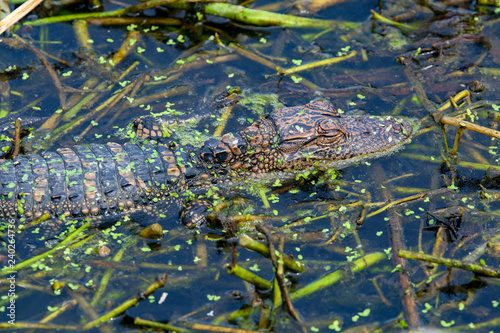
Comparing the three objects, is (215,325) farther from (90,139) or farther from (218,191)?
(90,139)

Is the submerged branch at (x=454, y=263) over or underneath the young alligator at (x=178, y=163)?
underneath

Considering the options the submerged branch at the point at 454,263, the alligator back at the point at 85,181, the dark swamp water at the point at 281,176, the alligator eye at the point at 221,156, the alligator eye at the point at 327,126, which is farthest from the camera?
the alligator eye at the point at 327,126

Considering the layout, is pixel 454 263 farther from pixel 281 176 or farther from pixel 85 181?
pixel 85 181

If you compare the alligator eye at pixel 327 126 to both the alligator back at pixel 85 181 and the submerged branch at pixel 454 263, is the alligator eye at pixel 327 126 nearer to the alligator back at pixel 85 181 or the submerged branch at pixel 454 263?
the alligator back at pixel 85 181

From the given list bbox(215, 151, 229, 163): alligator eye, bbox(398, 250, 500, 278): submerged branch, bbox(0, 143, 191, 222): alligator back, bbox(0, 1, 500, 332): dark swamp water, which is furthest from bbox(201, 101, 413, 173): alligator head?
bbox(398, 250, 500, 278): submerged branch

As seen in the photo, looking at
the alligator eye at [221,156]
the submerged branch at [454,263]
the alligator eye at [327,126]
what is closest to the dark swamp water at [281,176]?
the submerged branch at [454,263]

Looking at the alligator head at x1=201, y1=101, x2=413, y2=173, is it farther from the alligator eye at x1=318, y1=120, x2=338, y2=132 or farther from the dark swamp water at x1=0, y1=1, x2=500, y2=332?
the dark swamp water at x1=0, y1=1, x2=500, y2=332

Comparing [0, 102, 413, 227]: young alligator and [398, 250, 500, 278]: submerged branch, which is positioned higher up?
[0, 102, 413, 227]: young alligator

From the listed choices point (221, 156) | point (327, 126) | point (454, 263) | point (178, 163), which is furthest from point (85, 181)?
point (454, 263)
